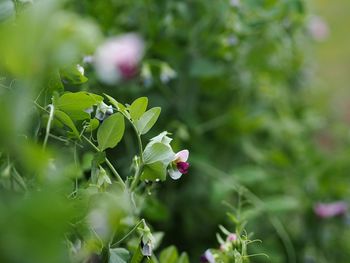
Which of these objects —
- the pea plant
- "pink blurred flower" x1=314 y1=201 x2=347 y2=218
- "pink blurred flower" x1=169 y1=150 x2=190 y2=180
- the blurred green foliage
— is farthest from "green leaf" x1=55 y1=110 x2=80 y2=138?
"pink blurred flower" x1=314 y1=201 x2=347 y2=218

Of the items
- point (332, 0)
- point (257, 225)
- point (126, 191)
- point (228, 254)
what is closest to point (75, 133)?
point (126, 191)

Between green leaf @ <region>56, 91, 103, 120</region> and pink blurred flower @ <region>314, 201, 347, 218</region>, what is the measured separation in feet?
3.50

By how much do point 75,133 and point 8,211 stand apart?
0.29m

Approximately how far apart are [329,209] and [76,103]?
112 centimetres

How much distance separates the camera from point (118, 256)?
2.42ft

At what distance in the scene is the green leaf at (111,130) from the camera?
0.72 meters

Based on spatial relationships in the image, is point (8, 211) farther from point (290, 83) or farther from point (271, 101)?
point (290, 83)

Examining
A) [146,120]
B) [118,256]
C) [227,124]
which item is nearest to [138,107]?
[146,120]

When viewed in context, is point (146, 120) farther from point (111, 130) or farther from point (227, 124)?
point (227, 124)

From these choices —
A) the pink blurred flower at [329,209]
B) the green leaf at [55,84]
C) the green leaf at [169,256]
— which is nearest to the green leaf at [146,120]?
the green leaf at [55,84]

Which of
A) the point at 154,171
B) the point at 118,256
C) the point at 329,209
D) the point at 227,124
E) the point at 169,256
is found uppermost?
the point at 154,171

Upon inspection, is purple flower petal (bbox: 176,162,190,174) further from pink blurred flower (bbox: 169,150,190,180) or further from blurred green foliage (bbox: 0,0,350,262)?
blurred green foliage (bbox: 0,0,350,262)

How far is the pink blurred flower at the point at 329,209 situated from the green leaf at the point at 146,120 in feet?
3.37

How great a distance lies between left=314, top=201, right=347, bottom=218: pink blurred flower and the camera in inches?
64.4
